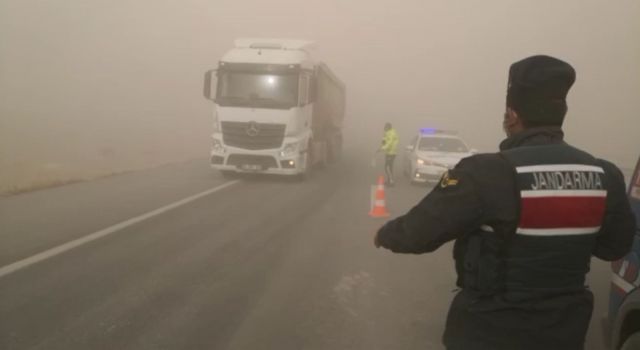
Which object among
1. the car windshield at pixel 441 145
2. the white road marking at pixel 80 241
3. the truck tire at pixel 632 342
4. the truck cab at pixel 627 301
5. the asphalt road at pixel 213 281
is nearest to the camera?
the truck tire at pixel 632 342

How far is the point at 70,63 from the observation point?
8156 centimetres

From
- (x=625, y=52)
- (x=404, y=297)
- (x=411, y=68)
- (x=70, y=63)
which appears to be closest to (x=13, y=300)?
(x=404, y=297)

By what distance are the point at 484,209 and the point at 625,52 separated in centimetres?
10196

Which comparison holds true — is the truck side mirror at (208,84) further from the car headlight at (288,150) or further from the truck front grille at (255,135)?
the car headlight at (288,150)

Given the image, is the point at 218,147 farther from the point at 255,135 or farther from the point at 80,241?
the point at 80,241

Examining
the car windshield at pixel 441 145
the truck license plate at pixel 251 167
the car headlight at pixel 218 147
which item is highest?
the car windshield at pixel 441 145

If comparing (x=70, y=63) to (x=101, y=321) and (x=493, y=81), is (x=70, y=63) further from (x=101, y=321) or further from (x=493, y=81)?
(x=101, y=321)

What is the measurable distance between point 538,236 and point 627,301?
69.2 inches

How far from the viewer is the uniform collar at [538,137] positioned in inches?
87.4

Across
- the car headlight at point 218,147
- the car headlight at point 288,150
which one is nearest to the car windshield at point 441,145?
the car headlight at point 288,150

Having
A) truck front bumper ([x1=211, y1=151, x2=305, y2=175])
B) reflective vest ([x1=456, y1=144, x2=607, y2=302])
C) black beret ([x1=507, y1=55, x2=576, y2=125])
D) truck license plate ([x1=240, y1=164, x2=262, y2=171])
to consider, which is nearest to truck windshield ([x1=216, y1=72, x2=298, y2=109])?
truck front bumper ([x1=211, y1=151, x2=305, y2=175])

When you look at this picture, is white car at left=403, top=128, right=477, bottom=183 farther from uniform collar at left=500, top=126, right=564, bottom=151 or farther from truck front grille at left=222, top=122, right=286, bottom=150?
uniform collar at left=500, top=126, right=564, bottom=151

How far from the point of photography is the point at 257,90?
15.9 m

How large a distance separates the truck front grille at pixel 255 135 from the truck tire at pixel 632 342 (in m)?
12.8
